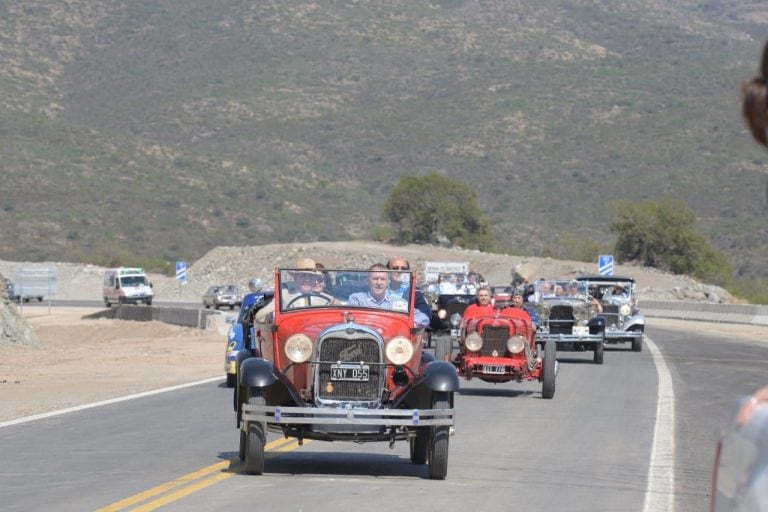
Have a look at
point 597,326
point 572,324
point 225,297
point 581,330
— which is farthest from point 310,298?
point 225,297

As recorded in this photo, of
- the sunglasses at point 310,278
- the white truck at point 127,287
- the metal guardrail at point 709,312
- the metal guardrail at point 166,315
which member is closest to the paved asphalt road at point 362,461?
the sunglasses at point 310,278

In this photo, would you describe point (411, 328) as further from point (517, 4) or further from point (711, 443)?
point (517, 4)

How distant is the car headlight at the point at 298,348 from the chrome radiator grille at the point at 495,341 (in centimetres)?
884

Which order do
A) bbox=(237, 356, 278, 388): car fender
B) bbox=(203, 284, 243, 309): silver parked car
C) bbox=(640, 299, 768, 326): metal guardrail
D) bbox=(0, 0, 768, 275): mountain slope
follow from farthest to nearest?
bbox=(0, 0, 768, 275): mountain slope, bbox=(203, 284, 243, 309): silver parked car, bbox=(640, 299, 768, 326): metal guardrail, bbox=(237, 356, 278, 388): car fender

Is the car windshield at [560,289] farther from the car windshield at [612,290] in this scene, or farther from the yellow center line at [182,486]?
the yellow center line at [182,486]

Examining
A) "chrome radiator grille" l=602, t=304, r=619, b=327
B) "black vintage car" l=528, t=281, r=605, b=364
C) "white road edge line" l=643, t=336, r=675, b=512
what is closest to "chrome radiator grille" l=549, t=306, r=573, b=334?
"black vintage car" l=528, t=281, r=605, b=364

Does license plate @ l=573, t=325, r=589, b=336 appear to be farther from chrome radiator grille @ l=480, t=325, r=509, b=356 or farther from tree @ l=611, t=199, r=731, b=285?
tree @ l=611, t=199, r=731, b=285

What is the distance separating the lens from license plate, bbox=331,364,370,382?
11789 millimetres

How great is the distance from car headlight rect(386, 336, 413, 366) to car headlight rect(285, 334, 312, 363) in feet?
2.13

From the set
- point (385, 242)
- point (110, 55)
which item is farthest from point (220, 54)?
point (385, 242)

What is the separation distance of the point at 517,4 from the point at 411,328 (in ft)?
550

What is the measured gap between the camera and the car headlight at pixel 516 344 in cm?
2023

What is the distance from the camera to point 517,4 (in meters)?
176

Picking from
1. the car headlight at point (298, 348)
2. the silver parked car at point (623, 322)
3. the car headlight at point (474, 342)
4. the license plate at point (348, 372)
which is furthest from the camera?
the silver parked car at point (623, 322)
